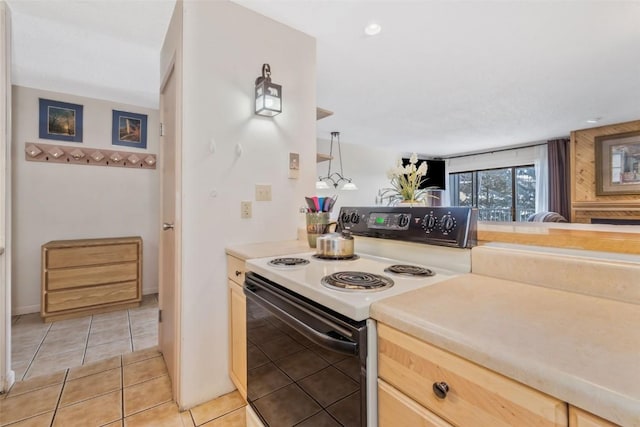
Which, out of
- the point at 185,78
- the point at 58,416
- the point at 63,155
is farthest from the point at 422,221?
the point at 63,155

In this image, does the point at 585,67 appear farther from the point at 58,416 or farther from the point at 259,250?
the point at 58,416

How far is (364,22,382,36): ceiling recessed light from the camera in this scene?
2018 mm

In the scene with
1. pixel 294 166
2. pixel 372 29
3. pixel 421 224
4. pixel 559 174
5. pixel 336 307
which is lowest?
pixel 336 307

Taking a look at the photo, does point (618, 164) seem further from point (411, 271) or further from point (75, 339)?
point (75, 339)

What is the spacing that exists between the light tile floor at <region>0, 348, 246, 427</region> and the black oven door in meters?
0.47

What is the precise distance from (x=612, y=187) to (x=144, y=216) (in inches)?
276

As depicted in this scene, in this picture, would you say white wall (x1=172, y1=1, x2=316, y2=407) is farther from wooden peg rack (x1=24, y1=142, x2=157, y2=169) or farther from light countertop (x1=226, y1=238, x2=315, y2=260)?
wooden peg rack (x1=24, y1=142, x2=157, y2=169)

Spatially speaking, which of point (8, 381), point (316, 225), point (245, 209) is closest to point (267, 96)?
point (245, 209)

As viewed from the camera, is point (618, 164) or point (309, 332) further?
point (618, 164)

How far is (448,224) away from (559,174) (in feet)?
19.8

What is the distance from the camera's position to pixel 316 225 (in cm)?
176

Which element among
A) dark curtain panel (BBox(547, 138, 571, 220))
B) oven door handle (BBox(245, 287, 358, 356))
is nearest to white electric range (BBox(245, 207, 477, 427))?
oven door handle (BBox(245, 287, 358, 356))

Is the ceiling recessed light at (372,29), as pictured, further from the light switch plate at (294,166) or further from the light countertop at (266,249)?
the light countertop at (266,249)

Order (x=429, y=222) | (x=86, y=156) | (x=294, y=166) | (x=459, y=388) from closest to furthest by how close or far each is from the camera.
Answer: (x=459, y=388)
(x=429, y=222)
(x=294, y=166)
(x=86, y=156)
